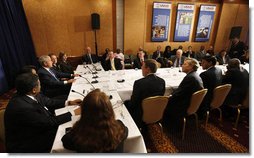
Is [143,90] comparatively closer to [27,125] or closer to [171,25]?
[27,125]

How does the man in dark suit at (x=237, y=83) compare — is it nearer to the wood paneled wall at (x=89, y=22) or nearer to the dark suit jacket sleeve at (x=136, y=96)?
the dark suit jacket sleeve at (x=136, y=96)

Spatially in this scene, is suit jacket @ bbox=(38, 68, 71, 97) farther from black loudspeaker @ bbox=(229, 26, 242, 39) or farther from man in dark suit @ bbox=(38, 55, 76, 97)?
black loudspeaker @ bbox=(229, 26, 242, 39)

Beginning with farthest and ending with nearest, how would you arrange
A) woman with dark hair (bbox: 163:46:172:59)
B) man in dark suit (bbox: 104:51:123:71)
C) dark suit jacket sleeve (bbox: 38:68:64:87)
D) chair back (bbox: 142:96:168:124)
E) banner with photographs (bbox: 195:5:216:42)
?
banner with photographs (bbox: 195:5:216:42), woman with dark hair (bbox: 163:46:172:59), man in dark suit (bbox: 104:51:123:71), dark suit jacket sleeve (bbox: 38:68:64:87), chair back (bbox: 142:96:168:124)

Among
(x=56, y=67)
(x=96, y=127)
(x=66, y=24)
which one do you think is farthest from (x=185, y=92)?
(x=66, y=24)

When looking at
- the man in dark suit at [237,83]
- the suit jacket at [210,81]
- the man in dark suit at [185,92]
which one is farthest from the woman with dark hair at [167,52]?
the man in dark suit at [185,92]

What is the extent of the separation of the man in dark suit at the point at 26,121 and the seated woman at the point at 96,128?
600 mm

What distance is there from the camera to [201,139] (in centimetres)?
260

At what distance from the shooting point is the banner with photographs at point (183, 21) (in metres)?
6.95

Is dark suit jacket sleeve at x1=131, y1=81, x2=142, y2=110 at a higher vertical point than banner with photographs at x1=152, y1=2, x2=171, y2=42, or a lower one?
lower

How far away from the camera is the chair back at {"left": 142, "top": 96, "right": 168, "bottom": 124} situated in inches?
80.0

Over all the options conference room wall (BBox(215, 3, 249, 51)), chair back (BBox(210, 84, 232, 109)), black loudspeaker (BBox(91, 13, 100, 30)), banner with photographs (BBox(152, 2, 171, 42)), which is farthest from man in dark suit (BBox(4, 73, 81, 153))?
conference room wall (BBox(215, 3, 249, 51))

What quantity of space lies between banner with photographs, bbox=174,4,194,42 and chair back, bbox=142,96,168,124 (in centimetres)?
597

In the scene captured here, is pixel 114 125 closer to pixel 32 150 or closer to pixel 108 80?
pixel 32 150

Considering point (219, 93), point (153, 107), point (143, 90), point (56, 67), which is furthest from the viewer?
point (56, 67)
